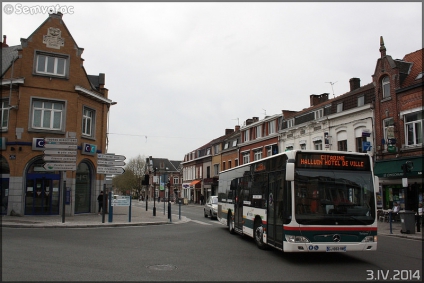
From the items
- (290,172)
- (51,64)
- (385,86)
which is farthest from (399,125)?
(51,64)

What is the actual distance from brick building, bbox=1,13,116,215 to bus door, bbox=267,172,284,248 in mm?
14290

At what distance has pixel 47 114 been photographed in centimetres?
2366

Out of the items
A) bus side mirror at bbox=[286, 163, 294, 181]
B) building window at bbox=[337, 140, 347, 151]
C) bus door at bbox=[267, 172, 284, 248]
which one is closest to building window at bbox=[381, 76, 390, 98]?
building window at bbox=[337, 140, 347, 151]

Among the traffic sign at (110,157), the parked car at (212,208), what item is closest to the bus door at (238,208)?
the traffic sign at (110,157)

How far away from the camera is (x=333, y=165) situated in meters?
9.75

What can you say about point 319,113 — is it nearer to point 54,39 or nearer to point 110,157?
point 110,157

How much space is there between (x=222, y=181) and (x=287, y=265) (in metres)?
9.99

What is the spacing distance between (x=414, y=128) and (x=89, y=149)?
21.0 metres

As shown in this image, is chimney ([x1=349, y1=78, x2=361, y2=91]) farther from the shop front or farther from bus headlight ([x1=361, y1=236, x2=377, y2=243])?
bus headlight ([x1=361, y1=236, x2=377, y2=243])

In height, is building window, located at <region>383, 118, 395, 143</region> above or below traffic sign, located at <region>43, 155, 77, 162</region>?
above

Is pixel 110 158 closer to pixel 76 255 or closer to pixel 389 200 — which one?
pixel 76 255

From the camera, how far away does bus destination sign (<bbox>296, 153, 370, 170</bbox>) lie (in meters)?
9.66

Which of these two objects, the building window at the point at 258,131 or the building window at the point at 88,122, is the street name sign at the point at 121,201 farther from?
the building window at the point at 258,131

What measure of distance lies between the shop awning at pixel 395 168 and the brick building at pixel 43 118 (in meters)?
19.5
